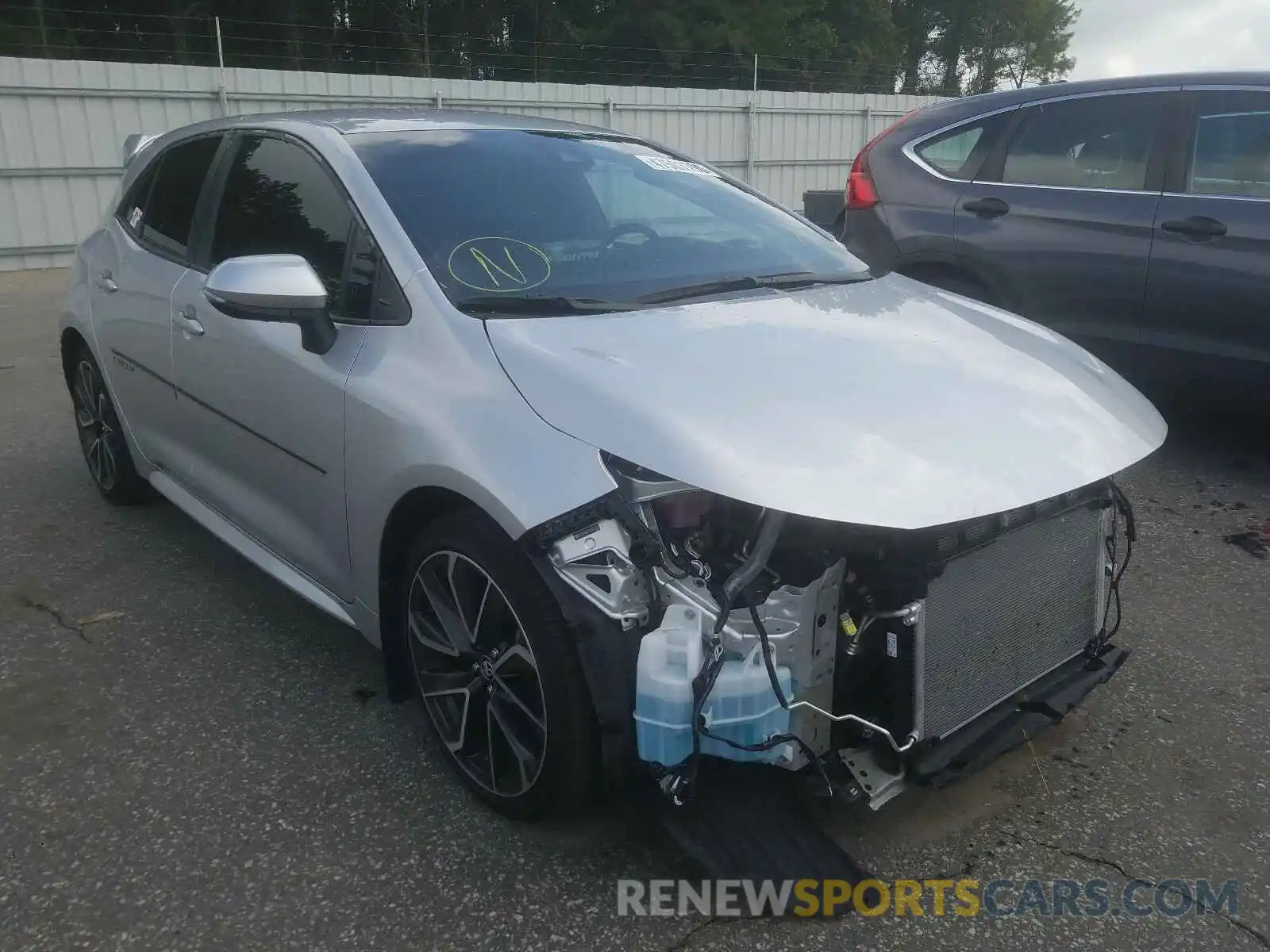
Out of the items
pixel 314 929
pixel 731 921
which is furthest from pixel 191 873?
pixel 731 921

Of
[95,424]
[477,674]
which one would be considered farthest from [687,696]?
[95,424]

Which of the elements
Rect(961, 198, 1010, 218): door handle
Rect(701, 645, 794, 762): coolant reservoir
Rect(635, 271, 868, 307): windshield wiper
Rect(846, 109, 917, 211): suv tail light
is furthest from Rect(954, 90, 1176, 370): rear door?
Rect(701, 645, 794, 762): coolant reservoir

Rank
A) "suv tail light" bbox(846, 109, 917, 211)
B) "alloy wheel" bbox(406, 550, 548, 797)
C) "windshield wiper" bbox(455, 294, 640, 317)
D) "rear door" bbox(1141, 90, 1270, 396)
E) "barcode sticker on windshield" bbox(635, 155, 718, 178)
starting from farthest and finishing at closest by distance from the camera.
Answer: "suv tail light" bbox(846, 109, 917, 211) → "rear door" bbox(1141, 90, 1270, 396) → "barcode sticker on windshield" bbox(635, 155, 718, 178) → "windshield wiper" bbox(455, 294, 640, 317) → "alloy wheel" bbox(406, 550, 548, 797)

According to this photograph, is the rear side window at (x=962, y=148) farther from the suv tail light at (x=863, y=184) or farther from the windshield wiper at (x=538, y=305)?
the windshield wiper at (x=538, y=305)

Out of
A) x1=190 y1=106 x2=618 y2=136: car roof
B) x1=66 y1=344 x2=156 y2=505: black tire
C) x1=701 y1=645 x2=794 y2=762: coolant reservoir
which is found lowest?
x1=66 y1=344 x2=156 y2=505: black tire

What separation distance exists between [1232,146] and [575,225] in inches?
129

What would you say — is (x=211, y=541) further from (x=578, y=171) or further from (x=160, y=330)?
(x=578, y=171)

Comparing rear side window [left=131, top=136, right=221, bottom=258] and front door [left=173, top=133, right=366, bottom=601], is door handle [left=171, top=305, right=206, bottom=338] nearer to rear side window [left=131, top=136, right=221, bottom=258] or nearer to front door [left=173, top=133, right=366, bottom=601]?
front door [left=173, top=133, right=366, bottom=601]

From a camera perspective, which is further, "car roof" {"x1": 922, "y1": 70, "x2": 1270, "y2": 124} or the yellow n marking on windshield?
"car roof" {"x1": 922, "y1": 70, "x2": 1270, "y2": 124}

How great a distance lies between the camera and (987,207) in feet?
17.6

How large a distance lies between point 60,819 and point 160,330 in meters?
1.76

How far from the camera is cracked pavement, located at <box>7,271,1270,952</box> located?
2.21 meters

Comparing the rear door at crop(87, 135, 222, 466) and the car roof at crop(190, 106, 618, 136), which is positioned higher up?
the car roof at crop(190, 106, 618, 136)

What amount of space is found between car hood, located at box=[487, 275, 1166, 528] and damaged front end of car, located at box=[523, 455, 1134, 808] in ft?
0.36
